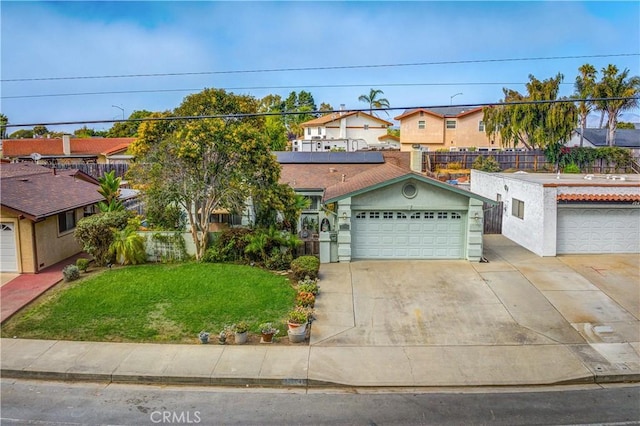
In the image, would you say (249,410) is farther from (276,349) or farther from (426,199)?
(426,199)

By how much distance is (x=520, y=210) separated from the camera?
22.8 metres

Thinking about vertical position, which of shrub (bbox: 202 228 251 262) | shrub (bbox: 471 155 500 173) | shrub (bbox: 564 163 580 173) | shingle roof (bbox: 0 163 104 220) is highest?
shrub (bbox: 471 155 500 173)

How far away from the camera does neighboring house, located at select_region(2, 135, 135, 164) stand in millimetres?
52312

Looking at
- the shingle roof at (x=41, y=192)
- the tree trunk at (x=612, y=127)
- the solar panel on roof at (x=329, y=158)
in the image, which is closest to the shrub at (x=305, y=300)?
the shingle roof at (x=41, y=192)

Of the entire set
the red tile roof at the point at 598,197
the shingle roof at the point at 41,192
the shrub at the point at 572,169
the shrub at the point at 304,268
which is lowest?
the shrub at the point at 304,268

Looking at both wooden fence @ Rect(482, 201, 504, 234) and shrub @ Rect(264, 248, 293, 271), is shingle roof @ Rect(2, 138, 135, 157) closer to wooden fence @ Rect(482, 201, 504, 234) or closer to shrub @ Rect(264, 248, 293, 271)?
shrub @ Rect(264, 248, 293, 271)

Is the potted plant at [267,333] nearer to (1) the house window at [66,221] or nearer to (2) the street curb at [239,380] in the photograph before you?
(2) the street curb at [239,380]

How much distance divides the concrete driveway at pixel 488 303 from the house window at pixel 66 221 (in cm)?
1061

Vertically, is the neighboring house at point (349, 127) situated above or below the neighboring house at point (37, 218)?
above

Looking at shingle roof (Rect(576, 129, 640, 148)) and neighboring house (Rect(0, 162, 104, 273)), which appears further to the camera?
shingle roof (Rect(576, 129, 640, 148))

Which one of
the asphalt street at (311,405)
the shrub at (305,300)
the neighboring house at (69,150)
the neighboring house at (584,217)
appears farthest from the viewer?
the neighboring house at (69,150)

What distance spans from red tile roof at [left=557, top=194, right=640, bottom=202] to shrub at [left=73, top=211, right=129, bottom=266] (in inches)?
679

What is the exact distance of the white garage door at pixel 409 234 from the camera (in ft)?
65.2

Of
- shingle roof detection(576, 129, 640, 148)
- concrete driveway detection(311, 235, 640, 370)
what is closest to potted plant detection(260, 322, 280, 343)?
concrete driveway detection(311, 235, 640, 370)
